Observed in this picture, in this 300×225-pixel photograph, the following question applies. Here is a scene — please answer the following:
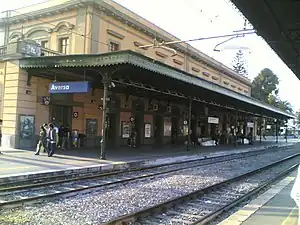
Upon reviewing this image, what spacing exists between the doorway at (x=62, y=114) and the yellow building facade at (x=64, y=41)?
4.8 inches

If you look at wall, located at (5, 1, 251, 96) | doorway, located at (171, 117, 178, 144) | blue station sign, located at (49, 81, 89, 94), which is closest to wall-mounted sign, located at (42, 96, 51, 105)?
blue station sign, located at (49, 81, 89, 94)

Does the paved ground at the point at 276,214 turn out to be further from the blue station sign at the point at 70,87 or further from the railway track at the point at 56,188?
the blue station sign at the point at 70,87

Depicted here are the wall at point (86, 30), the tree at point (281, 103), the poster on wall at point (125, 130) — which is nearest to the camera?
the wall at point (86, 30)

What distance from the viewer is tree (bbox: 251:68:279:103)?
318ft

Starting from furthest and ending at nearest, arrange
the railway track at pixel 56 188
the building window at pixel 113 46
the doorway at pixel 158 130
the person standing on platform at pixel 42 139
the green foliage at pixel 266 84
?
1. the green foliage at pixel 266 84
2. the doorway at pixel 158 130
3. the building window at pixel 113 46
4. the person standing on platform at pixel 42 139
5. the railway track at pixel 56 188

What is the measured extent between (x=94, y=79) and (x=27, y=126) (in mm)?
4540

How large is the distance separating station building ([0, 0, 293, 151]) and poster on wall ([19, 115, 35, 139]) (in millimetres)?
54

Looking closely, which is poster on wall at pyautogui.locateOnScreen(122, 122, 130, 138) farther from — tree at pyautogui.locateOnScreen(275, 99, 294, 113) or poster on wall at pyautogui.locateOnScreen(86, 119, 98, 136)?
tree at pyautogui.locateOnScreen(275, 99, 294, 113)

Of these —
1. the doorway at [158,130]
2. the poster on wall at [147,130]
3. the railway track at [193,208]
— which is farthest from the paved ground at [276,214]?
the doorway at [158,130]

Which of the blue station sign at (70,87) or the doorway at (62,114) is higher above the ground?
Result: the blue station sign at (70,87)

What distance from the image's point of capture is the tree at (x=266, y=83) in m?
97.0

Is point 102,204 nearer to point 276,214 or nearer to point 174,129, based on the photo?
point 276,214

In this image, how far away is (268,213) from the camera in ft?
22.3

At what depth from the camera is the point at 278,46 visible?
9594mm
